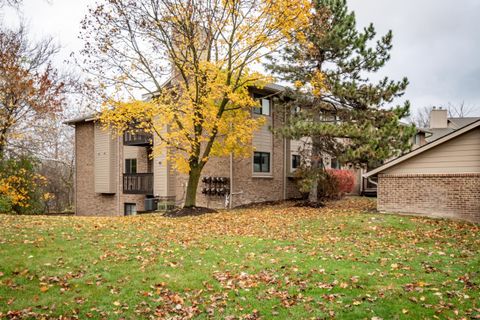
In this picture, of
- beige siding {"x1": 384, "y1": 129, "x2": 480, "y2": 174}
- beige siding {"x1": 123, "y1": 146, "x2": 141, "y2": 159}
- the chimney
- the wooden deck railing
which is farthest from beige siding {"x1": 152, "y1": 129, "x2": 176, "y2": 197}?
the chimney

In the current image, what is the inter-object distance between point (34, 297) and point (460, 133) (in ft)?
46.1

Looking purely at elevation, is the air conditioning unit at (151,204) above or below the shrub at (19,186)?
below

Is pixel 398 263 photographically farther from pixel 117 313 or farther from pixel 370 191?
pixel 370 191

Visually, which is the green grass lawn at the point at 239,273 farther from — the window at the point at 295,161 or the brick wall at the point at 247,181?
the window at the point at 295,161

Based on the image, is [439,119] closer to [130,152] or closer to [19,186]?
[130,152]

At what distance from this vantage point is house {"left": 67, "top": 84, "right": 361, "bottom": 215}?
69.9 feet

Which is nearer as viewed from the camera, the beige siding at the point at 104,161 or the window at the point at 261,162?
the window at the point at 261,162

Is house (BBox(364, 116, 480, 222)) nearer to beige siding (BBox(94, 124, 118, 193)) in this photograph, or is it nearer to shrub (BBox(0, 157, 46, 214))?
beige siding (BBox(94, 124, 118, 193))

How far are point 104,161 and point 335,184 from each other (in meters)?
15.9

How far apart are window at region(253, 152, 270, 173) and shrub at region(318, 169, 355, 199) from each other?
10.6ft

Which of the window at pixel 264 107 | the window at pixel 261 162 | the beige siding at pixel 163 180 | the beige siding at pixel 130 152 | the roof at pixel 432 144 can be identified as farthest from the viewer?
the beige siding at pixel 130 152

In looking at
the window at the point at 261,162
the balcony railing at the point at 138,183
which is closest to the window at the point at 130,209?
the balcony railing at the point at 138,183

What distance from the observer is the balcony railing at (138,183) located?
24.1 meters

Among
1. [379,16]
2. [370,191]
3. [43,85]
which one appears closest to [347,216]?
[379,16]
